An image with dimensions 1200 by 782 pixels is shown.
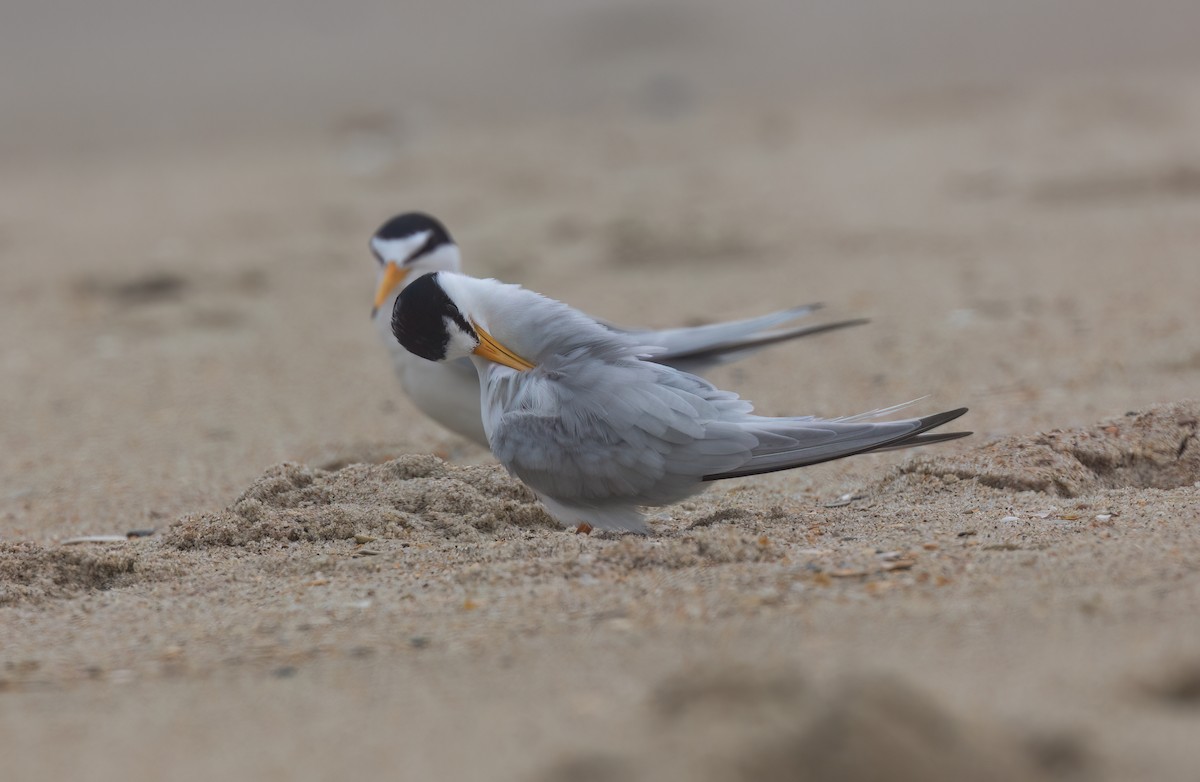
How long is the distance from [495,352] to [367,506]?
1.77 ft

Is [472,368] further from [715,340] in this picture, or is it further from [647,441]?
[647,441]

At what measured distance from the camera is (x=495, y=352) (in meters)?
3.72

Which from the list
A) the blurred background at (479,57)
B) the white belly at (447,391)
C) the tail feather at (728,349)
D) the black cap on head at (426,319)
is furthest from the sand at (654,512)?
the blurred background at (479,57)

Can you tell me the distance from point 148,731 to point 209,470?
2391 mm

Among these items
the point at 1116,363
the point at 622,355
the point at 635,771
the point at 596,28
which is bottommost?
the point at 1116,363

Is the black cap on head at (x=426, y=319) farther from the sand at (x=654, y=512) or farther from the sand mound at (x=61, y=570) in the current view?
the sand mound at (x=61, y=570)

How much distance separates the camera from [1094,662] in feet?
7.13

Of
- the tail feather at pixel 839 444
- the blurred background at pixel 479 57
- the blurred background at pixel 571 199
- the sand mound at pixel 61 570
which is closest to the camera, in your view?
the sand mound at pixel 61 570

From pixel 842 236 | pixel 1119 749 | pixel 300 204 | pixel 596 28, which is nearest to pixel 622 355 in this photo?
pixel 1119 749

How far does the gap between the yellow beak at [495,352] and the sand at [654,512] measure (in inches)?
12.7

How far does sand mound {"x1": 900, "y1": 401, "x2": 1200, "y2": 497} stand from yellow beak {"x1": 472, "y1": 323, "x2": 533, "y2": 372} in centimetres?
105

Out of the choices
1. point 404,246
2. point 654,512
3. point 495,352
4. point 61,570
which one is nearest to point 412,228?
point 404,246

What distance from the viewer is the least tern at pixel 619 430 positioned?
11.1ft

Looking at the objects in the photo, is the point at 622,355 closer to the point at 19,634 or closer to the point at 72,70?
the point at 19,634
